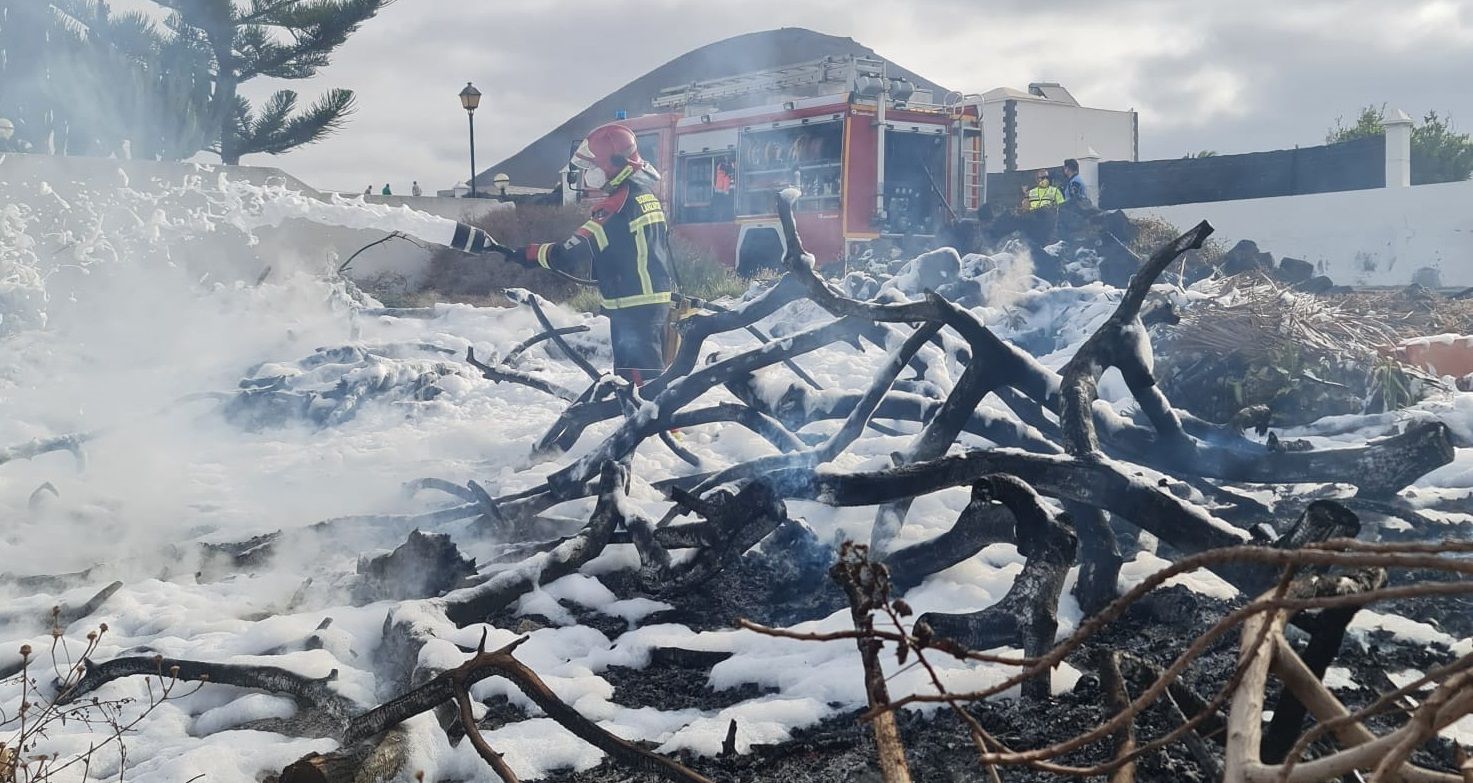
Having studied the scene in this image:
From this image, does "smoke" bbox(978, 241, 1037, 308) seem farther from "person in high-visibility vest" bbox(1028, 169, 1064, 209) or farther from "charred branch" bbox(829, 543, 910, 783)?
"charred branch" bbox(829, 543, 910, 783)

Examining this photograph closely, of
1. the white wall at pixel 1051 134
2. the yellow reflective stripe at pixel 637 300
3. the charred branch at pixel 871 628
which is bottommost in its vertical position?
the charred branch at pixel 871 628

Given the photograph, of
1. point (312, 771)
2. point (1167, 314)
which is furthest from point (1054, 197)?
point (312, 771)

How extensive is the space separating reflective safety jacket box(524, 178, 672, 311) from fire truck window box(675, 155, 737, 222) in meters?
9.62

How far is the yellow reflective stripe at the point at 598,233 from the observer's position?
23.2 ft

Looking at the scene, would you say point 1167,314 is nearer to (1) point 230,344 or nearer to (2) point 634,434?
(2) point 634,434

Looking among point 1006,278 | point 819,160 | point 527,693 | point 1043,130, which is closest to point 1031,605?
point 527,693

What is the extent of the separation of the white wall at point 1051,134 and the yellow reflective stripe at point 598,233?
19.9 meters

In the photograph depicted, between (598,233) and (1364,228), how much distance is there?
1508 cm

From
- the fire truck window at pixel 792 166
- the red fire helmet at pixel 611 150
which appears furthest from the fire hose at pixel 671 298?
the fire truck window at pixel 792 166

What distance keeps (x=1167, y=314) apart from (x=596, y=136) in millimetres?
3887

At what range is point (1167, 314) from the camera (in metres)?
4.80

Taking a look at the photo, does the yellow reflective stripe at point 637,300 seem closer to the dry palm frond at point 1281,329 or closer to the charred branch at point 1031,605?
the dry palm frond at point 1281,329

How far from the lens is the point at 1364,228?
693 inches

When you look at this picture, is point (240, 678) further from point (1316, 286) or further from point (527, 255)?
point (1316, 286)
